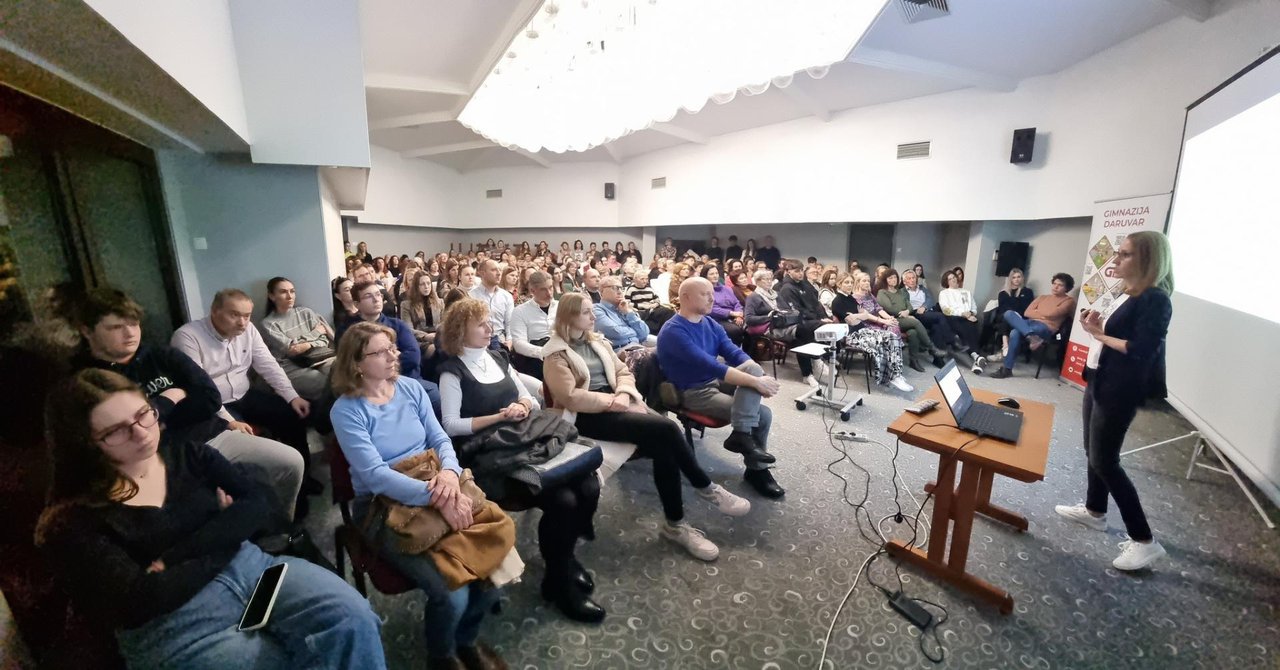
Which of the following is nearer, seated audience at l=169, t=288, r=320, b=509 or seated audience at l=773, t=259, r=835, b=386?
seated audience at l=169, t=288, r=320, b=509

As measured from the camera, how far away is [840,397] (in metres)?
4.23

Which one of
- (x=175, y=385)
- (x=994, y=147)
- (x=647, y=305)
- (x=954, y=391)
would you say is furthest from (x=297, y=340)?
(x=994, y=147)

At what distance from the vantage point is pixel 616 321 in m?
3.76

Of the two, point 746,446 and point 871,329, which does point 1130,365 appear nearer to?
point 746,446

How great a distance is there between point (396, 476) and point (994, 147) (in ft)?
24.1

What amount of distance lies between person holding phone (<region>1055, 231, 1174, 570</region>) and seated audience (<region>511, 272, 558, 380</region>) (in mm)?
3042

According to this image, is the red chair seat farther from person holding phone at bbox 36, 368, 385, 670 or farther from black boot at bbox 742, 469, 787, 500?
person holding phone at bbox 36, 368, 385, 670

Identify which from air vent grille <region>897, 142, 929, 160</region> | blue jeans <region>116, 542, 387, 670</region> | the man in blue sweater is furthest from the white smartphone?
air vent grille <region>897, 142, 929, 160</region>

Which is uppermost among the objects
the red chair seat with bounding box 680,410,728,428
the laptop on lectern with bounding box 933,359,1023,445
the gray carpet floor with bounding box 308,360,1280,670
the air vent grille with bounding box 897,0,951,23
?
the air vent grille with bounding box 897,0,951,23

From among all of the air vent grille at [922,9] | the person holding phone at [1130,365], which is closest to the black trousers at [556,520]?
the person holding phone at [1130,365]

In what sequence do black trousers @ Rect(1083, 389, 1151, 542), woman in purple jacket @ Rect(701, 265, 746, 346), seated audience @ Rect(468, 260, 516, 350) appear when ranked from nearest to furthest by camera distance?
black trousers @ Rect(1083, 389, 1151, 542) < seated audience @ Rect(468, 260, 516, 350) < woman in purple jacket @ Rect(701, 265, 746, 346)

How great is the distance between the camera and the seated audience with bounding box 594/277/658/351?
365 centimetres

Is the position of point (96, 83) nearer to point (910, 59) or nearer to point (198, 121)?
point (198, 121)

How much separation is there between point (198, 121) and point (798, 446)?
3.87 m
